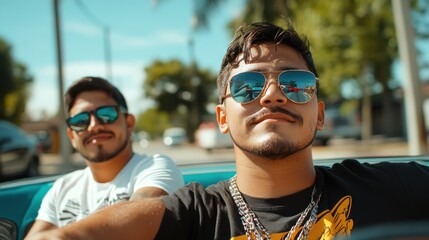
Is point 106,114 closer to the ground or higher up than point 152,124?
higher up

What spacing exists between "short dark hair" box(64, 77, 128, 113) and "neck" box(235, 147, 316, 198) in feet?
4.23

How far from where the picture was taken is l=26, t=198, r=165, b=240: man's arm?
1.55 metres

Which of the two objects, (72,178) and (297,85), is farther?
(72,178)

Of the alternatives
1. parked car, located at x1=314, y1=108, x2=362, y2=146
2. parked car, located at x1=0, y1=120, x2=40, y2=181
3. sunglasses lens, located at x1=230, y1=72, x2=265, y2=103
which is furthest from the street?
sunglasses lens, located at x1=230, y1=72, x2=265, y2=103

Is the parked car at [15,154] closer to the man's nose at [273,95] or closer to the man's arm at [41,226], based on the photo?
the man's arm at [41,226]

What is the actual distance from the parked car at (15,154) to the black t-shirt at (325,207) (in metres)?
8.80

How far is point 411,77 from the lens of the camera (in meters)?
7.58

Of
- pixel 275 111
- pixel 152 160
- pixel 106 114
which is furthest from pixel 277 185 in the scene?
pixel 106 114

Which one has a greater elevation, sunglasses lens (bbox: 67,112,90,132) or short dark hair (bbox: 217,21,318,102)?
short dark hair (bbox: 217,21,318,102)

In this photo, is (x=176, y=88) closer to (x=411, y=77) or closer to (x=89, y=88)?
(x=411, y=77)

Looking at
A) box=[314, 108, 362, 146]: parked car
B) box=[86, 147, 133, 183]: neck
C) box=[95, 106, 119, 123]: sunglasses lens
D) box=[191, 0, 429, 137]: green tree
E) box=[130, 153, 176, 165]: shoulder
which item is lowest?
box=[314, 108, 362, 146]: parked car

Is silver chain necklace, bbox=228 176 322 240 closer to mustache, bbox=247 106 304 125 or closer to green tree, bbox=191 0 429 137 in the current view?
mustache, bbox=247 106 304 125

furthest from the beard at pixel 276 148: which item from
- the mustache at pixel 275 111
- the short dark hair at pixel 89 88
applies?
the short dark hair at pixel 89 88

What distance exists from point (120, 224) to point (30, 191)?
1585 millimetres
